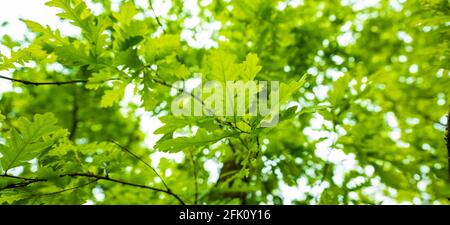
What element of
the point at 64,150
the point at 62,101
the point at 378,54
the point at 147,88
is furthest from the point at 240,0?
the point at 62,101

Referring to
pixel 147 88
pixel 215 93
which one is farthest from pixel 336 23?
pixel 215 93

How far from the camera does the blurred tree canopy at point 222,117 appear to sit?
3.71 feet

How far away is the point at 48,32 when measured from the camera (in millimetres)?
1274

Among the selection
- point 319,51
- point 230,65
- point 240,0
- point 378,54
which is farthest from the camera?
point 378,54

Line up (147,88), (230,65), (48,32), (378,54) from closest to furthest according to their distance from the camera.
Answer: (230,65), (48,32), (147,88), (378,54)

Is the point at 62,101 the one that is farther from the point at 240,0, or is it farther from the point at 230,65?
the point at 230,65

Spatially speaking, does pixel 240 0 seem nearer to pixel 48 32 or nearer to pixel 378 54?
pixel 48 32

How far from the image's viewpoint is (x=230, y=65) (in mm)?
960

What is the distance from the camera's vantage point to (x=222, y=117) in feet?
3.49

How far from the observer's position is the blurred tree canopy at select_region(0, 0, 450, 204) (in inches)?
44.5
